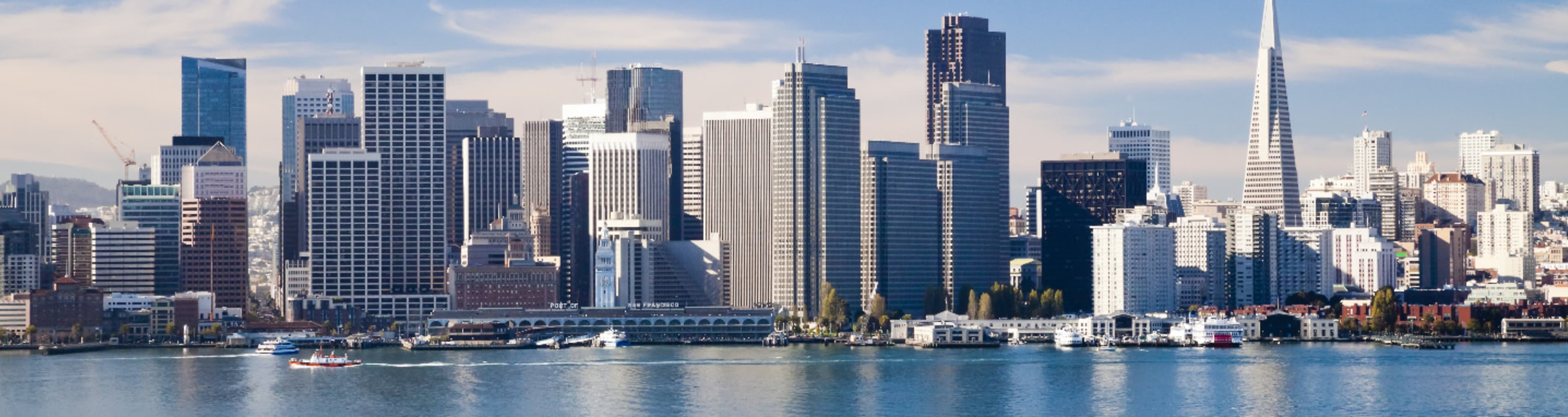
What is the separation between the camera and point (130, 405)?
391 feet

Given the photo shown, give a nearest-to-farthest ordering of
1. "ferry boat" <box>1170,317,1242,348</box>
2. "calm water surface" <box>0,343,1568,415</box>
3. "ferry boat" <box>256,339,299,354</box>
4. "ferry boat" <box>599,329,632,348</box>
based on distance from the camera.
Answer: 1. "calm water surface" <box>0,343,1568,415</box>
2. "ferry boat" <box>256,339,299,354</box>
3. "ferry boat" <box>1170,317,1242,348</box>
4. "ferry boat" <box>599,329,632,348</box>

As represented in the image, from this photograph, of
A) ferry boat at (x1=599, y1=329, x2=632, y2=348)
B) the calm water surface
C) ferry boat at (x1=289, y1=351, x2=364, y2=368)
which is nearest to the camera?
the calm water surface

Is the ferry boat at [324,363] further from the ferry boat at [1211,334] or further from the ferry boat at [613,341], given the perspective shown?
the ferry boat at [1211,334]

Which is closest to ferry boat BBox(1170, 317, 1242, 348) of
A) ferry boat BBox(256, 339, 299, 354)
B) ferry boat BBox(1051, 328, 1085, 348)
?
ferry boat BBox(1051, 328, 1085, 348)

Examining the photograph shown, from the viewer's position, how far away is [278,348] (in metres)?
179

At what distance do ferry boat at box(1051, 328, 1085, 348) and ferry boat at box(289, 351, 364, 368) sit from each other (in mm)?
52519

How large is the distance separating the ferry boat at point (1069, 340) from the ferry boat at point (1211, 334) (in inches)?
290

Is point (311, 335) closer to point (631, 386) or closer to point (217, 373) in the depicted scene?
point (217, 373)

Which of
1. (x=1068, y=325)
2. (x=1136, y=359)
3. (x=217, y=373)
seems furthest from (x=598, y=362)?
(x=1068, y=325)

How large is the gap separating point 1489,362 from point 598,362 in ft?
182

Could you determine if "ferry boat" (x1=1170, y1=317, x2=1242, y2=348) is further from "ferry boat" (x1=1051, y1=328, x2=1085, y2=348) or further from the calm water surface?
the calm water surface

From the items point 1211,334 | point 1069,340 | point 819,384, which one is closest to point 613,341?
point 1069,340

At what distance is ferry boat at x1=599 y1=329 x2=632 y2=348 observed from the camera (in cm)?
18838

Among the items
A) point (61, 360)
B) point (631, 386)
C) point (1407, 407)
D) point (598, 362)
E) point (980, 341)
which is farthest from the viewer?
point (980, 341)
